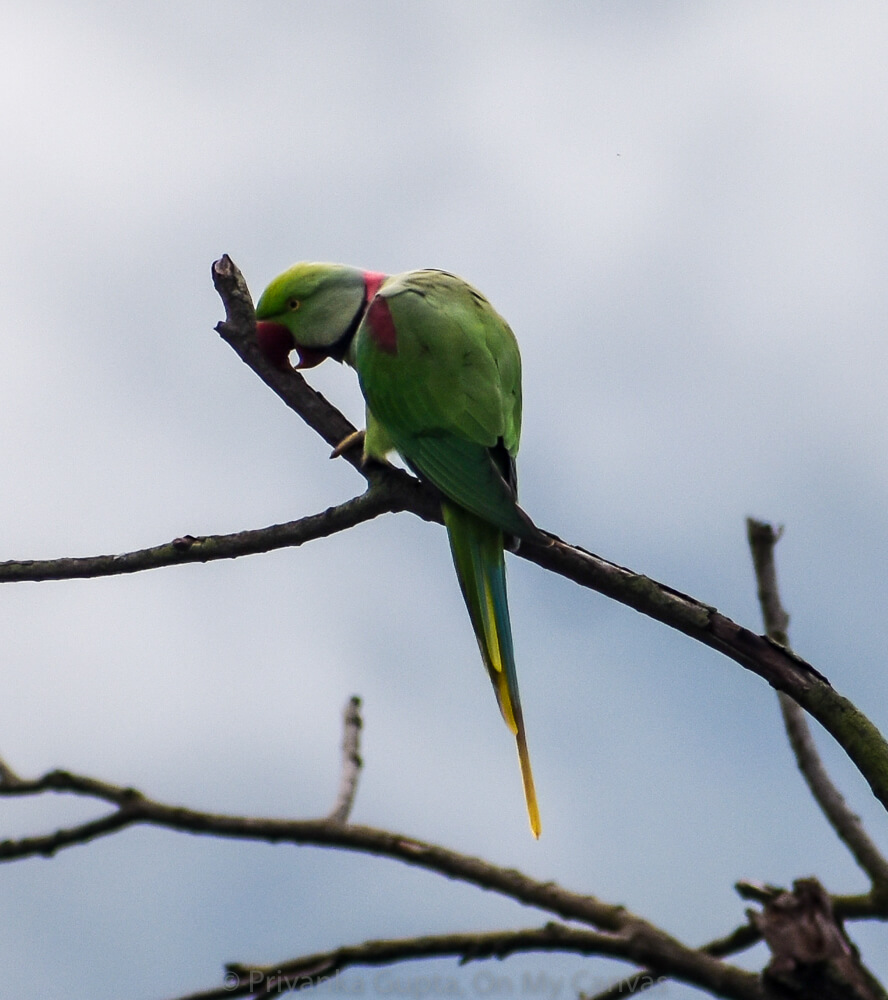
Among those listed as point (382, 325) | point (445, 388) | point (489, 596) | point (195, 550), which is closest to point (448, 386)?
point (445, 388)

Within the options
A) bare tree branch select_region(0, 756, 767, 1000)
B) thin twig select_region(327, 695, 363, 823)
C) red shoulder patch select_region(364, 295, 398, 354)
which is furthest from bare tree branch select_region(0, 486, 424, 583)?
bare tree branch select_region(0, 756, 767, 1000)

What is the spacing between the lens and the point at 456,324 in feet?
13.6

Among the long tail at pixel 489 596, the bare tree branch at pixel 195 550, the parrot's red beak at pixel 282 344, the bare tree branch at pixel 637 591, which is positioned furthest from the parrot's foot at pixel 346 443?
the parrot's red beak at pixel 282 344

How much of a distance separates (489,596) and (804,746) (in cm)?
135

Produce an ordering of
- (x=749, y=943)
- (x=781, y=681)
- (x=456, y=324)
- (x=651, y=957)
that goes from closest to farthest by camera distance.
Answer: (x=651, y=957) < (x=749, y=943) < (x=781, y=681) < (x=456, y=324)

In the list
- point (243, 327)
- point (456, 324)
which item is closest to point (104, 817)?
point (243, 327)

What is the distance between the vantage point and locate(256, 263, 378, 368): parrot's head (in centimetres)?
471

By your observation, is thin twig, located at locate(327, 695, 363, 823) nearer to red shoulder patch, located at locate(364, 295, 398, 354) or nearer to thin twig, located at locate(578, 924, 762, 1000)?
thin twig, located at locate(578, 924, 762, 1000)

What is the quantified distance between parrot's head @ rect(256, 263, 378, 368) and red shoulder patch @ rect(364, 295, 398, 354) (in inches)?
18.6

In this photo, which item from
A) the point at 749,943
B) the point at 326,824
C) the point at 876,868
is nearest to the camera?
the point at 326,824

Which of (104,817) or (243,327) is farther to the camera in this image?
(243,327)

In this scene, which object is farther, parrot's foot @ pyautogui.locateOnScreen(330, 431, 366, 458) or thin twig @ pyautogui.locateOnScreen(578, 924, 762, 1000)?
parrot's foot @ pyautogui.locateOnScreen(330, 431, 366, 458)

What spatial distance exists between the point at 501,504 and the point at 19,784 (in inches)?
83.9

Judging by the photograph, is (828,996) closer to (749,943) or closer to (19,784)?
(749,943)
